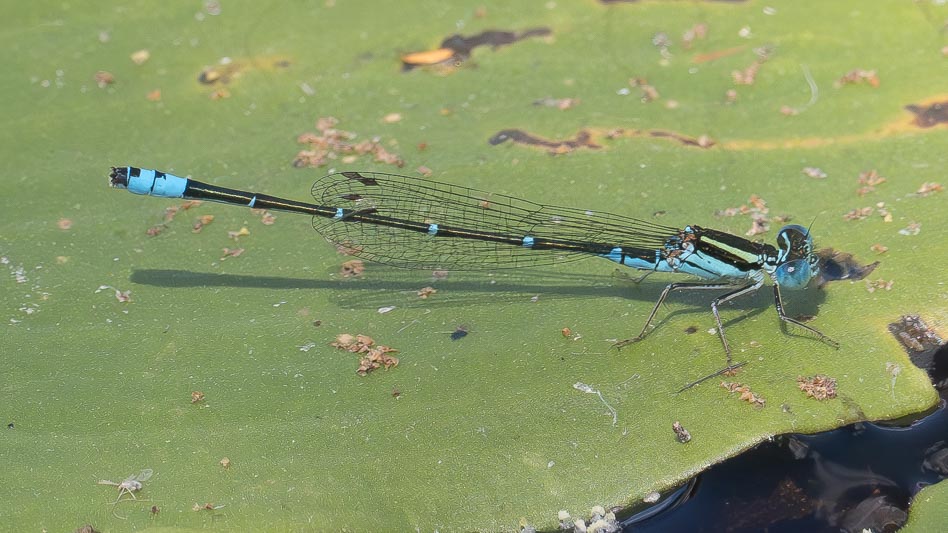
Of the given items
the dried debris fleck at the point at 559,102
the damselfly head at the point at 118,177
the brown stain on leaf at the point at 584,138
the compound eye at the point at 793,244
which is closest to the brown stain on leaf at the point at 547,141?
the brown stain on leaf at the point at 584,138

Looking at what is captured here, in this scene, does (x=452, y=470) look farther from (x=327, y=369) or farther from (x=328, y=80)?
(x=328, y=80)

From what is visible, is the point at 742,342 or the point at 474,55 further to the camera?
the point at 474,55

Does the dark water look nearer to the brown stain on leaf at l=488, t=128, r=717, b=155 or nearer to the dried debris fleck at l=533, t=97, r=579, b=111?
the brown stain on leaf at l=488, t=128, r=717, b=155

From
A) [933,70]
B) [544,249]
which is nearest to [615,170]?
[544,249]

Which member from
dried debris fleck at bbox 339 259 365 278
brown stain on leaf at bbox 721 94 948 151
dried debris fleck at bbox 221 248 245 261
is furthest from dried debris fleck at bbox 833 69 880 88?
dried debris fleck at bbox 221 248 245 261

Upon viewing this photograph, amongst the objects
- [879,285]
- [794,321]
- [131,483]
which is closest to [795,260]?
[794,321]

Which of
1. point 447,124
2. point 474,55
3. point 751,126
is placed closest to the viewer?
point 751,126
